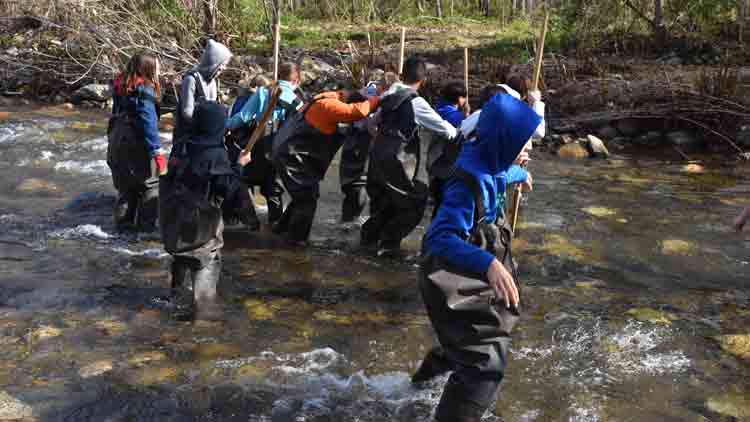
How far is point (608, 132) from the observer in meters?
12.7

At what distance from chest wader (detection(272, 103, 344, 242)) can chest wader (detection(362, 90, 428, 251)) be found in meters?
0.44

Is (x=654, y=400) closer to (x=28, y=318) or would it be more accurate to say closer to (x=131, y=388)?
(x=131, y=388)

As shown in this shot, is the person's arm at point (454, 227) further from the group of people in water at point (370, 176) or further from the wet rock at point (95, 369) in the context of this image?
the wet rock at point (95, 369)

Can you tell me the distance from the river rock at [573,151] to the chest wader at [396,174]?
572cm

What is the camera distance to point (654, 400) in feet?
14.9

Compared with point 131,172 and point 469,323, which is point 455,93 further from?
point 469,323

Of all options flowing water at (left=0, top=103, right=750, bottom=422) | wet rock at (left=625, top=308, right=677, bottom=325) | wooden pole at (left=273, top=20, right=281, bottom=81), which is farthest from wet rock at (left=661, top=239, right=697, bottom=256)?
wooden pole at (left=273, top=20, right=281, bottom=81)

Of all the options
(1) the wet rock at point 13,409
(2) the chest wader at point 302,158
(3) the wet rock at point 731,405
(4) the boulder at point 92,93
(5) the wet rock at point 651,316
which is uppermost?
(2) the chest wader at point 302,158

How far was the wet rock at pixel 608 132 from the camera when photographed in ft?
41.6

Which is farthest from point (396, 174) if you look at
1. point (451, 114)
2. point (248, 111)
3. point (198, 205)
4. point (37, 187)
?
point (37, 187)

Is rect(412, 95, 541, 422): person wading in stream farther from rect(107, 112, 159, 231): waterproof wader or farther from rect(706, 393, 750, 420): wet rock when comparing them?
rect(107, 112, 159, 231): waterproof wader

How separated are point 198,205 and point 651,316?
3244 mm

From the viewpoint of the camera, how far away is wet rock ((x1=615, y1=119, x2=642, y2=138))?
41.3 feet

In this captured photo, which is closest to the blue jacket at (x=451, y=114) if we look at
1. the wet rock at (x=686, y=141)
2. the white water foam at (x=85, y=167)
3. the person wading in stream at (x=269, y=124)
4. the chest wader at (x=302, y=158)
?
the chest wader at (x=302, y=158)
